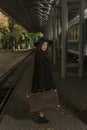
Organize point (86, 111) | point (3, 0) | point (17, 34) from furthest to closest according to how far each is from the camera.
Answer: point (17, 34) < point (3, 0) < point (86, 111)

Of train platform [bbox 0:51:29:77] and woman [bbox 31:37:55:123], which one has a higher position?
woman [bbox 31:37:55:123]

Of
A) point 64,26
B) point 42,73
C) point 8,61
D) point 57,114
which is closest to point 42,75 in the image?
point 42,73

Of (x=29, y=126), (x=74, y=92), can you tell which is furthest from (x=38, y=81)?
(x=74, y=92)

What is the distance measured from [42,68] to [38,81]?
32cm

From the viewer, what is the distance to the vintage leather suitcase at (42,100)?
33.5 feet

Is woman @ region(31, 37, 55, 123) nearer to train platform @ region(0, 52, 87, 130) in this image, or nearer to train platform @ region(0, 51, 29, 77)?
train platform @ region(0, 52, 87, 130)

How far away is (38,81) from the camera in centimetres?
1053

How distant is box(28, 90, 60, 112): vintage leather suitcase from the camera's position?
33.5ft

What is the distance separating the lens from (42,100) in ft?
33.6

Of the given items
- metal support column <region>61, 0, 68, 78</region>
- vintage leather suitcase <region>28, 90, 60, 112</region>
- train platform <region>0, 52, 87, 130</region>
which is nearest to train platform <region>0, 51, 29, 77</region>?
metal support column <region>61, 0, 68, 78</region>

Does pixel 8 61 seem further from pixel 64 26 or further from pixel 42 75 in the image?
pixel 42 75

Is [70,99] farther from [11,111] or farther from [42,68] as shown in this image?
[42,68]

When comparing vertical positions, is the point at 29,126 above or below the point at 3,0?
below

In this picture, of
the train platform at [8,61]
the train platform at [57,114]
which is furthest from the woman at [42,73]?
the train platform at [8,61]
